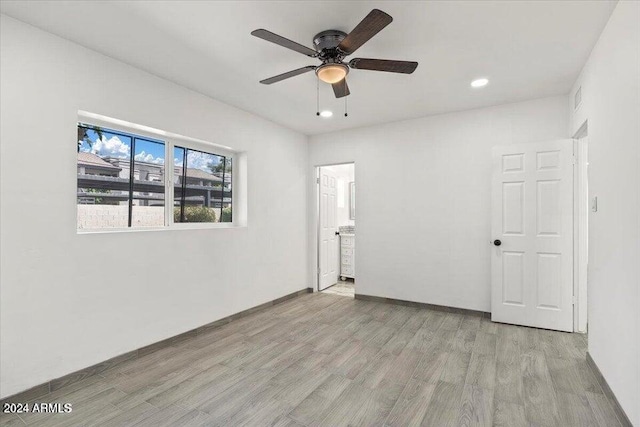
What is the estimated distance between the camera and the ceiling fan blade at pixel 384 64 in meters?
2.23

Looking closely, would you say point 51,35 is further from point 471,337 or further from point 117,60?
point 471,337

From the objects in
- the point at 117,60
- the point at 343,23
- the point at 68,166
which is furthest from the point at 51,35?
the point at 343,23

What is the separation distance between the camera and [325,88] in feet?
10.8

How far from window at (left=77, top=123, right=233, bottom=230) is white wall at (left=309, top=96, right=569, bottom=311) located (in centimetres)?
210

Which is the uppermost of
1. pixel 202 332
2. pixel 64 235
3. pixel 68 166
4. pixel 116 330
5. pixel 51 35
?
pixel 51 35

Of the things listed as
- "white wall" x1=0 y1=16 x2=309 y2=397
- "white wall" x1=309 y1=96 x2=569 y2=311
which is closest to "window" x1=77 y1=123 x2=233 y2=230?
"white wall" x1=0 y1=16 x2=309 y2=397

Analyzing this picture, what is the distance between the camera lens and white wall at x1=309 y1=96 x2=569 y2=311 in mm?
3842

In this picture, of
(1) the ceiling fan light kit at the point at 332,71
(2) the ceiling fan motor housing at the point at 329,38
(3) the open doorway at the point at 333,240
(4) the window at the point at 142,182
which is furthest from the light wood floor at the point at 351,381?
(2) the ceiling fan motor housing at the point at 329,38

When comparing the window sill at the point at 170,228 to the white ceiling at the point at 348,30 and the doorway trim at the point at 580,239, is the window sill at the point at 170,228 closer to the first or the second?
the white ceiling at the point at 348,30

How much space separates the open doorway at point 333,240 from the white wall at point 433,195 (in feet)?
2.11

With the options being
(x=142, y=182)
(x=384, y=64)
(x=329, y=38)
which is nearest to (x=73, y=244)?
(x=142, y=182)

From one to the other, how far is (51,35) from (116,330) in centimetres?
237

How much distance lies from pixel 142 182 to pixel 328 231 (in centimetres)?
320

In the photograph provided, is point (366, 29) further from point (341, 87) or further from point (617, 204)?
point (617, 204)
